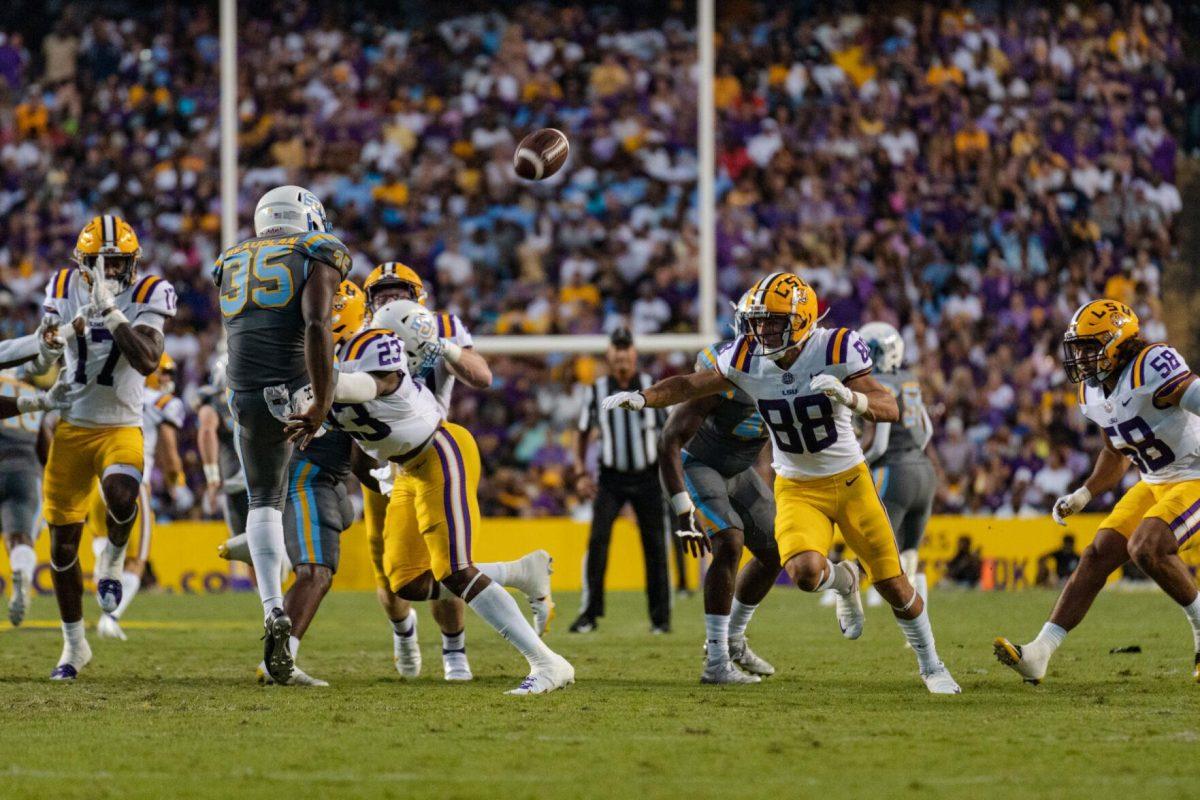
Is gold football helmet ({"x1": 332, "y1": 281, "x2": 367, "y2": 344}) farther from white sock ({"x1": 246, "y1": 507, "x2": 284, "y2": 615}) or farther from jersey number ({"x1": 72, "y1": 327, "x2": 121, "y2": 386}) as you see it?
jersey number ({"x1": 72, "y1": 327, "x2": 121, "y2": 386})

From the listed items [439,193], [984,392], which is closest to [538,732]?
[984,392]

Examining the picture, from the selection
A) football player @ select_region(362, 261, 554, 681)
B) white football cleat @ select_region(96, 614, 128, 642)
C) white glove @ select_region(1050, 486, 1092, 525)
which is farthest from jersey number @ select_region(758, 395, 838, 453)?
white football cleat @ select_region(96, 614, 128, 642)

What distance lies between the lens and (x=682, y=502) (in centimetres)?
845

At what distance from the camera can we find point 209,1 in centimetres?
2103

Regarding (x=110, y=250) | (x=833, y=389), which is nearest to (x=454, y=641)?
(x=833, y=389)

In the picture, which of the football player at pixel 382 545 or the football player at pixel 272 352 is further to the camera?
the football player at pixel 382 545

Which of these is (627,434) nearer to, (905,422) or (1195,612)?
(905,422)

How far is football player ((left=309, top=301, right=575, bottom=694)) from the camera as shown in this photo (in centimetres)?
705

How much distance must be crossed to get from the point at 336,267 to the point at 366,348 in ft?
1.25

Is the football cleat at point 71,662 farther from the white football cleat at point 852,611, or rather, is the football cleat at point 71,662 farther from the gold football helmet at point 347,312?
the white football cleat at point 852,611

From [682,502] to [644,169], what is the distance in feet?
37.4

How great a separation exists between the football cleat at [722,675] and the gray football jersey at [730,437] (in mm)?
1063

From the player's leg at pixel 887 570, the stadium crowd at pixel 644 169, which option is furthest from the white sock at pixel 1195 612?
the stadium crowd at pixel 644 169

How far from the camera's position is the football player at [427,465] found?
7055 millimetres
